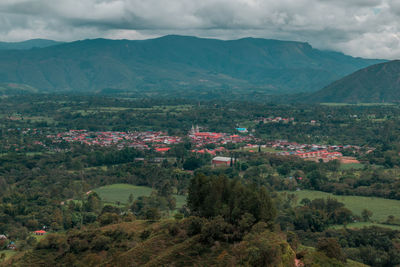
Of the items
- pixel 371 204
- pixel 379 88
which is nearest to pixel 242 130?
pixel 371 204

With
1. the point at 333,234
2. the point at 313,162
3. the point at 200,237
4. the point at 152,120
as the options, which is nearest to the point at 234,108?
the point at 152,120

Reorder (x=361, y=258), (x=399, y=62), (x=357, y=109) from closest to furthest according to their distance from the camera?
1. (x=361, y=258)
2. (x=357, y=109)
3. (x=399, y=62)

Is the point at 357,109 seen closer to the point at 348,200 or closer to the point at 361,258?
the point at 348,200

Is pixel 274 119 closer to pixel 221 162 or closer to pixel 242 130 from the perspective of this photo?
pixel 242 130

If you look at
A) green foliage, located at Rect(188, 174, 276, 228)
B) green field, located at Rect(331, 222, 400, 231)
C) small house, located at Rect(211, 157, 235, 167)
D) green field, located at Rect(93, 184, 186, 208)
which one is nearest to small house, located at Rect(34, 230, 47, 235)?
green field, located at Rect(93, 184, 186, 208)

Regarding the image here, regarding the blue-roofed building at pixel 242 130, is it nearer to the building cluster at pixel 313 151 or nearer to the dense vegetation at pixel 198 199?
the dense vegetation at pixel 198 199
